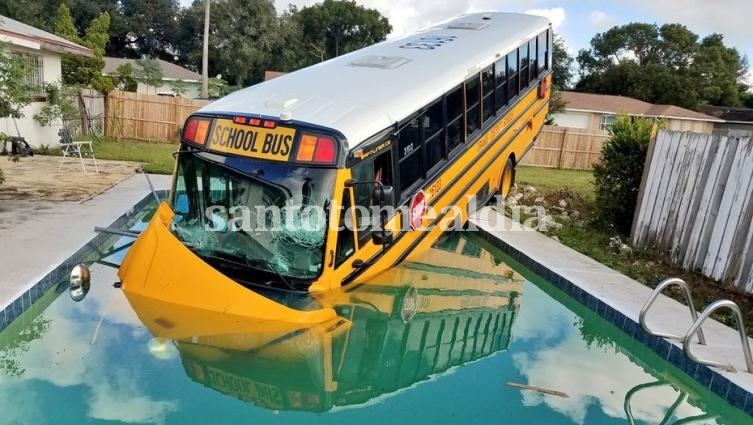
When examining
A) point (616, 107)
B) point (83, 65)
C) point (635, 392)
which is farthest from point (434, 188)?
point (616, 107)

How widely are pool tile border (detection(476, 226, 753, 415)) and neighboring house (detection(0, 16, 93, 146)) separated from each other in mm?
13346

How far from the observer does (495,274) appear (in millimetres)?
8234

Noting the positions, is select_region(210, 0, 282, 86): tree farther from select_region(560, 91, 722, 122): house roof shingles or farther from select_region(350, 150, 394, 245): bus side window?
select_region(350, 150, 394, 245): bus side window

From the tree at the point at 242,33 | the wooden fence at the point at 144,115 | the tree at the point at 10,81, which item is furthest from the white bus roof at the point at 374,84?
the tree at the point at 242,33

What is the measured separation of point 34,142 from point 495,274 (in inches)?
559

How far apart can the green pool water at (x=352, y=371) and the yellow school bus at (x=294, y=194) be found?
418 mm

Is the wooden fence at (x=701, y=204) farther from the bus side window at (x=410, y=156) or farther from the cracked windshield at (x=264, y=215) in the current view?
the cracked windshield at (x=264, y=215)

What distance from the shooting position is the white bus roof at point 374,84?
18.9 feet

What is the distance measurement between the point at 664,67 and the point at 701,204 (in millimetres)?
46262

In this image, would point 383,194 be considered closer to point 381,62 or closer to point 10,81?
point 381,62

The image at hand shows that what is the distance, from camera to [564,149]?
2280cm

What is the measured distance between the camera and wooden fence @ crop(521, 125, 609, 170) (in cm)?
2278

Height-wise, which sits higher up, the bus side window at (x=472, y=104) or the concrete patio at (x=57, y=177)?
the bus side window at (x=472, y=104)

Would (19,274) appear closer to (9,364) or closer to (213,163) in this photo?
(9,364)
